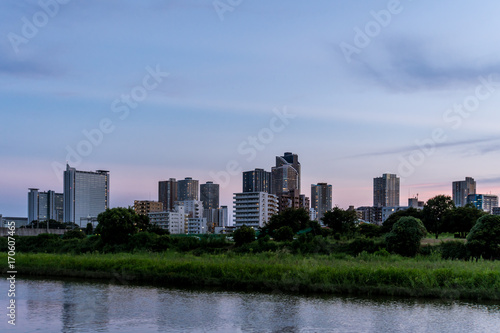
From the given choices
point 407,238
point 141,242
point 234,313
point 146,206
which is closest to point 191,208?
point 146,206

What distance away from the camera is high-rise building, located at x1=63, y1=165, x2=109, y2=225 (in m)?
150

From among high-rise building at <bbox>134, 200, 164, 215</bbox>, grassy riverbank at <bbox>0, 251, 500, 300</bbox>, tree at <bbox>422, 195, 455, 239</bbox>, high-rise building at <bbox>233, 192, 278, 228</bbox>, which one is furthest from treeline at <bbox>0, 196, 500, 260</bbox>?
high-rise building at <bbox>134, 200, 164, 215</bbox>

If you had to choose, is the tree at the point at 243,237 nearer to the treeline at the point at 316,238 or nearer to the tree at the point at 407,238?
the treeline at the point at 316,238

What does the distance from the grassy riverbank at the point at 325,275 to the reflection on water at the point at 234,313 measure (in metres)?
1.04

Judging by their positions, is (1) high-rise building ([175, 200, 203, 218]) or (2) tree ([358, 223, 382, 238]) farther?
(1) high-rise building ([175, 200, 203, 218])

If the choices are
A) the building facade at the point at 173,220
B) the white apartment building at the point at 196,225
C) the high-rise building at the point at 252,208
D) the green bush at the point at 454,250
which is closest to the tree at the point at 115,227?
the green bush at the point at 454,250

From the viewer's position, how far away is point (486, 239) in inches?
1076

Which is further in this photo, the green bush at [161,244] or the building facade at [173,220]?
the building facade at [173,220]

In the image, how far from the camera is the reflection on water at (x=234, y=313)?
15203 millimetres

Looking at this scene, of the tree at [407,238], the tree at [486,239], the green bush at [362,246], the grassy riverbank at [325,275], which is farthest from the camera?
the green bush at [362,246]

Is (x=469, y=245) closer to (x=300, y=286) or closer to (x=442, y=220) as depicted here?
(x=300, y=286)

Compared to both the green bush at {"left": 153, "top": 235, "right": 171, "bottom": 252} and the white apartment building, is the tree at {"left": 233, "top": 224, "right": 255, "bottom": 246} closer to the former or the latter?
the green bush at {"left": 153, "top": 235, "right": 171, "bottom": 252}

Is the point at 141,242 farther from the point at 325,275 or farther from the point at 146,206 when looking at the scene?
the point at 146,206

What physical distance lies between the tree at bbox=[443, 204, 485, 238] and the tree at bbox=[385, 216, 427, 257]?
1652 cm
